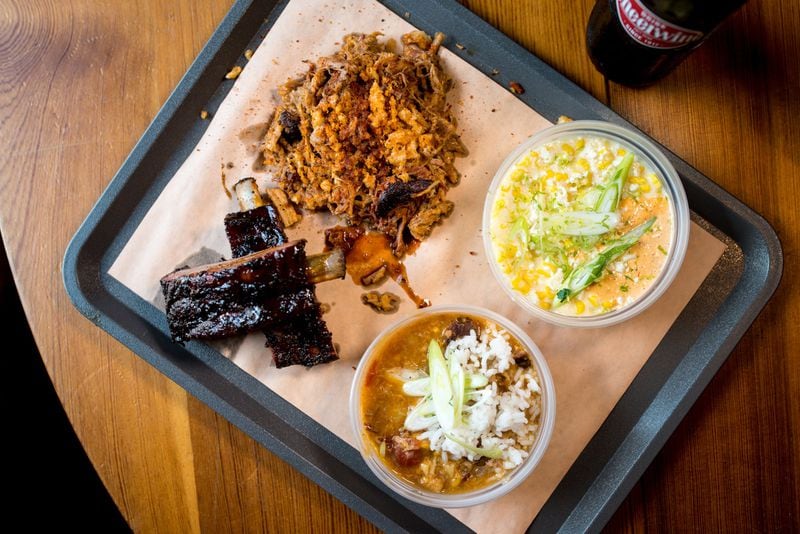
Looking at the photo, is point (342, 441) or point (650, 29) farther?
point (342, 441)

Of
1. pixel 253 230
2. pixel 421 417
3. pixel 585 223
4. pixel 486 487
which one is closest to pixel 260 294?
pixel 253 230

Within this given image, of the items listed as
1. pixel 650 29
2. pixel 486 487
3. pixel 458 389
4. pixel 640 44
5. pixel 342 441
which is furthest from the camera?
pixel 342 441

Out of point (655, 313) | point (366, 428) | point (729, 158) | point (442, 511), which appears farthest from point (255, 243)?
point (729, 158)

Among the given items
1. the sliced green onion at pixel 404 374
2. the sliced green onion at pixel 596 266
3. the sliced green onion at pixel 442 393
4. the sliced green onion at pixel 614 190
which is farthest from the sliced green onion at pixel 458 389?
the sliced green onion at pixel 614 190

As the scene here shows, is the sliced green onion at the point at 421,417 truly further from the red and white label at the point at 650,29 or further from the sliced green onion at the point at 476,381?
the red and white label at the point at 650,29

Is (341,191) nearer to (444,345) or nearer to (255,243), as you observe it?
(255,243)

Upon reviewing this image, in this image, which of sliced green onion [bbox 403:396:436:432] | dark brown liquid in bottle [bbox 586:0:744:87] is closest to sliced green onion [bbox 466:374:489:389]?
sliced green onion [bbox 403:396:436:432]

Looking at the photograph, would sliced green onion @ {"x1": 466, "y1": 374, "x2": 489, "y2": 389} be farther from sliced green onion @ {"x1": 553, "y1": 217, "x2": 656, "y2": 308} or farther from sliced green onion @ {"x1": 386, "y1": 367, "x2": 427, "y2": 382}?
sliced green onion @ {"x1": 553, "y1": 217, "x2": 656, "y2": 308}

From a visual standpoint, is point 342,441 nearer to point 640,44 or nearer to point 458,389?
point 458,389
